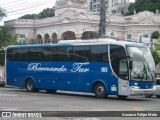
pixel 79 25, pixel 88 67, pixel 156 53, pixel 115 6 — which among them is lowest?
pixel 88 67

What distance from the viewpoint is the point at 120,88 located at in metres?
23.4

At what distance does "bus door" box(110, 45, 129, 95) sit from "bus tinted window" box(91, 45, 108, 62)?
43 centimetres

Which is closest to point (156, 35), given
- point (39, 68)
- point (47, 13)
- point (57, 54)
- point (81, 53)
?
point (39, 68)

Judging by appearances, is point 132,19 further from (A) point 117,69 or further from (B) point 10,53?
(A) point 117,69

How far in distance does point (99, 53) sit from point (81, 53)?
1.50 meters

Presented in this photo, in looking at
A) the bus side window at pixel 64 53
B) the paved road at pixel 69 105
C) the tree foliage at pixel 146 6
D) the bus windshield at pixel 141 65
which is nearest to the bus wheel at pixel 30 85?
the bus side window at pixel 64 53

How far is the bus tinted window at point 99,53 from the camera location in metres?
24.2

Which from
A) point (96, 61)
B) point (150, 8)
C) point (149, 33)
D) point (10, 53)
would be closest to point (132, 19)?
point (149, 33)

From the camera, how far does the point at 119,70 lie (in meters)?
23.5

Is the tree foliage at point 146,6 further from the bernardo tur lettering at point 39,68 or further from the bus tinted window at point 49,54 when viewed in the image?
the bus tinted window at point 49,54

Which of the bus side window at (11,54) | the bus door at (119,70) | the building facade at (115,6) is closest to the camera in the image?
the bus door at (119,70)

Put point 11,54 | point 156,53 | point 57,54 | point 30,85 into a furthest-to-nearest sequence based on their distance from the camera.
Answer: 1. point 156,53
2. point 11,54
3. point 30,85
4. point 57,54

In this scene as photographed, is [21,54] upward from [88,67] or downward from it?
upward

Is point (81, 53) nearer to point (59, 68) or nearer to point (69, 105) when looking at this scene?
point (59, 68)
